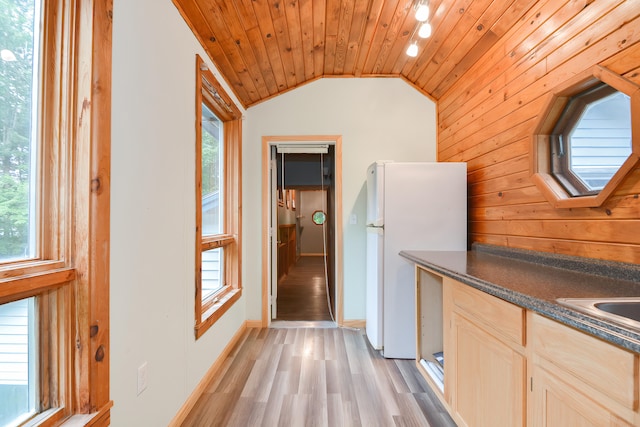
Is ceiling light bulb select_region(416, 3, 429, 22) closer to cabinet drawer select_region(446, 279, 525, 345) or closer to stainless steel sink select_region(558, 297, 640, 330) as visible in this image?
cabinet drawer select_region(446, 279, 525, 345)

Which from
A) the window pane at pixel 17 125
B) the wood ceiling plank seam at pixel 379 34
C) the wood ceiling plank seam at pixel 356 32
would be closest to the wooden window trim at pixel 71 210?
the window pane at pixel 17 125

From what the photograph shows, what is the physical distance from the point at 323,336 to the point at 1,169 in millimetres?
2540

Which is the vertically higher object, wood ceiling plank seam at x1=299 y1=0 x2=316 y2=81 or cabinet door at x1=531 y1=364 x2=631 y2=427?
wood ceiling plank seam at x1=299 y1=0 x2=316 y2=81

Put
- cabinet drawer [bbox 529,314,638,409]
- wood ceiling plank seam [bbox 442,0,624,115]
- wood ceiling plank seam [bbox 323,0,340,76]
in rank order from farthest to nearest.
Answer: wood ceiling plank seam [bbox 323,0,340,76], wood ceiling plank seam [bbox 442,0,624,115], cabinet drawer [bbox 529,314,638,409]

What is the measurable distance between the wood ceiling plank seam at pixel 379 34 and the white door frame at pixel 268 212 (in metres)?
0.71

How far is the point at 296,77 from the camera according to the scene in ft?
9.44

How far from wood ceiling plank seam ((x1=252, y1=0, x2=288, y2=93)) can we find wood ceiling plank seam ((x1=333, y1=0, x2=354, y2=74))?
488mm

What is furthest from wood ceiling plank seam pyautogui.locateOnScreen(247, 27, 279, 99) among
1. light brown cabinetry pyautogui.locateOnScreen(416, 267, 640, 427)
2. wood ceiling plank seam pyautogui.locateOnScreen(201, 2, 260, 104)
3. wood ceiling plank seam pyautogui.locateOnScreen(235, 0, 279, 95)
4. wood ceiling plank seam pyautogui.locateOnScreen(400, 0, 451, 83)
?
light brown cabinetry pyautogui.locateOnScreen(416, 267, 640, 427)

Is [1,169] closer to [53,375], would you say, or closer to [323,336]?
[53,375]

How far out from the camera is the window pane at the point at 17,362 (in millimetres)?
831

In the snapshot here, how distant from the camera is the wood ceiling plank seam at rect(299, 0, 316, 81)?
1953mm

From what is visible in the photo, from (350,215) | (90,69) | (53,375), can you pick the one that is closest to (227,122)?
(350,215)

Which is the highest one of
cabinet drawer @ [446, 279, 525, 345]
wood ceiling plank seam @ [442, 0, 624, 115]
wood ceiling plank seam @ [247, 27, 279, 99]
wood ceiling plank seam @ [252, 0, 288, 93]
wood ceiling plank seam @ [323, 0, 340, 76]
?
wood ceiling plank seam @ [323, 0, 340, 76]

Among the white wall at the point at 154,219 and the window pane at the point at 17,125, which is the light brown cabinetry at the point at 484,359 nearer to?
the white wall at the point at 154,219
